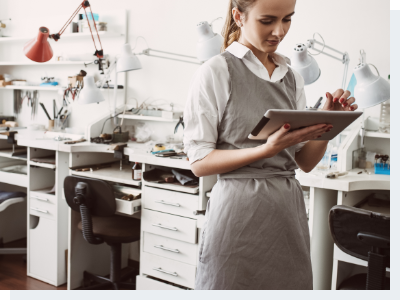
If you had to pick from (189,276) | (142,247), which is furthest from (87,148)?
(189,276)

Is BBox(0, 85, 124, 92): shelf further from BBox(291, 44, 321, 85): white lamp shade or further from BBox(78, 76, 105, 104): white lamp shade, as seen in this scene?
BBox(291, 44, 321, 85): white lamp shade

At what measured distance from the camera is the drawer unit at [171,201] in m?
2.23

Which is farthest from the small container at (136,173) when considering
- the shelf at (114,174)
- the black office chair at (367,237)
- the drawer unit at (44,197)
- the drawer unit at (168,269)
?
the black office chair at (367,237)

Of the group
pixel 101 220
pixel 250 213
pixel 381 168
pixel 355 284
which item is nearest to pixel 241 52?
pixel 250 213

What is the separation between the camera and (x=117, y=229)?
2480 millimetres

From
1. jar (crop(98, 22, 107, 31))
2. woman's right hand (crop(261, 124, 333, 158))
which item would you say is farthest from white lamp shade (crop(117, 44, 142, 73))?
woman's right hand (crop(261, 124, 333, 158))

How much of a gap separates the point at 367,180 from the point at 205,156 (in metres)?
1.16

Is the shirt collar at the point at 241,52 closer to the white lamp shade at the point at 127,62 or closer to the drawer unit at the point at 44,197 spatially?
the white lamp shade at the point at 127,62

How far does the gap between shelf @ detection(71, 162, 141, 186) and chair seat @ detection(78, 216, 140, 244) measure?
0.88ft

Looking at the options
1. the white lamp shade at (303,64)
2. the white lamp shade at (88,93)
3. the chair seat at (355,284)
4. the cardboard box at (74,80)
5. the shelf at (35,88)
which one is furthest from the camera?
the shelf at (35,88)

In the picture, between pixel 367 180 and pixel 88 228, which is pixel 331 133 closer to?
pixel 367 180

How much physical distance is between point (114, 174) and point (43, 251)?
83cm

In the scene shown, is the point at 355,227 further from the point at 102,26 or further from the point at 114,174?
the point at 102,26

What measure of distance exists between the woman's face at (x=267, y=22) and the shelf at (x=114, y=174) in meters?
1.56
